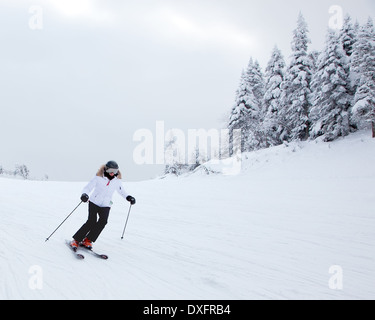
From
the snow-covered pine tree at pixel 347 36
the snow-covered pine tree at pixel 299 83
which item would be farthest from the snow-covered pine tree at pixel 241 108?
the snow-covered pine tree at pixel 347 36

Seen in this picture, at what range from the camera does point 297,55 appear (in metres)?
27.0

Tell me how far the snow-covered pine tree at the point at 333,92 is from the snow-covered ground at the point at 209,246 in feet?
36.0

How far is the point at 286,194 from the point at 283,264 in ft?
21.4

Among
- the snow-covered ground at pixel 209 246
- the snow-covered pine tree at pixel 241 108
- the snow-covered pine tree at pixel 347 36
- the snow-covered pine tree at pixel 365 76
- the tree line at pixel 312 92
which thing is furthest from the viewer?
the snow-covered pine tree at pixel 241 108

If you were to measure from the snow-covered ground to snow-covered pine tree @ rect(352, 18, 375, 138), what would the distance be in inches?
397

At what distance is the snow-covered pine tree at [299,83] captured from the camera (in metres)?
26.3

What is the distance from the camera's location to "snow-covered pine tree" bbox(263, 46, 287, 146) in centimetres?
2978

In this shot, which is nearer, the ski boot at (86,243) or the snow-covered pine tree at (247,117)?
the ski boot at (86,243)

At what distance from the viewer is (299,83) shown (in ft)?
85.2

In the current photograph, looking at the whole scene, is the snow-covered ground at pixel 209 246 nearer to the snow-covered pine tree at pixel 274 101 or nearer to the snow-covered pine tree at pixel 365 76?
the snow-covered pine tree at pixel 365 76

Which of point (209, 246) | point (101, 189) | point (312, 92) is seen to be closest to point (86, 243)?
point (101, 189)

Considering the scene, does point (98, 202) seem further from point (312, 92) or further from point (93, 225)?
point (312, 92)

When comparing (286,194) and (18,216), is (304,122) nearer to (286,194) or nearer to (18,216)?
(286,194)
